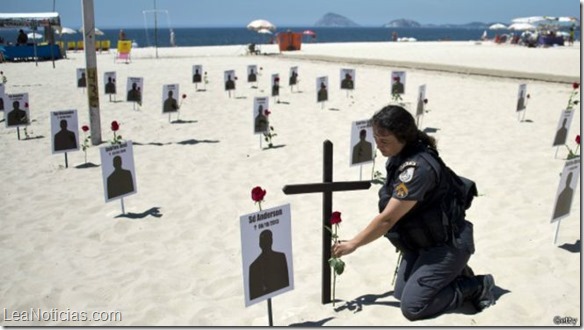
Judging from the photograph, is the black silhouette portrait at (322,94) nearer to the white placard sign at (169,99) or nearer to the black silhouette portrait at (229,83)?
the black silhouette portrait at (229,83)

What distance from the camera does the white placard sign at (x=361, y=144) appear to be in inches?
239

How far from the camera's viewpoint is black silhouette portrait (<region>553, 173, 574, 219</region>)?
432 cm

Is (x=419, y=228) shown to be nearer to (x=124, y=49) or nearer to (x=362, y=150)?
(x=362, y=150)

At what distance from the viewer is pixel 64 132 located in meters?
7.08

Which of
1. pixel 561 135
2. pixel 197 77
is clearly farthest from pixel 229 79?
pixel 561 135

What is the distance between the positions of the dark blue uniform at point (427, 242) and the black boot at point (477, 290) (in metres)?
0.05

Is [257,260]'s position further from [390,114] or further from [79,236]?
[79,236]

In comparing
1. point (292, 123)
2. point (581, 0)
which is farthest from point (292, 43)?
point (581, 0)

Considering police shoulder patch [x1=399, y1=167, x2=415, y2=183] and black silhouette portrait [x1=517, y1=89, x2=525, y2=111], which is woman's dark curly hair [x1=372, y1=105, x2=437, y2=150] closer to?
police shoulder patch [x1=399, y1=167, x2=415, y2=183]

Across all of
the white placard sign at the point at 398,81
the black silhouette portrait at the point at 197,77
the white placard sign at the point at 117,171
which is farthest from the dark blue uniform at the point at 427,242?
the black silhouette portrait at the point at 197,77

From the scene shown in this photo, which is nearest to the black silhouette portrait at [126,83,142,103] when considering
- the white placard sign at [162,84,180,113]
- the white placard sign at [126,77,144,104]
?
the white placard sign at [126,77,144,104]

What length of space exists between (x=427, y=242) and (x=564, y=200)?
1.79 meters

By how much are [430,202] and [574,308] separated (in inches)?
50.7

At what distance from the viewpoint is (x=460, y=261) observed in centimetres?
332
